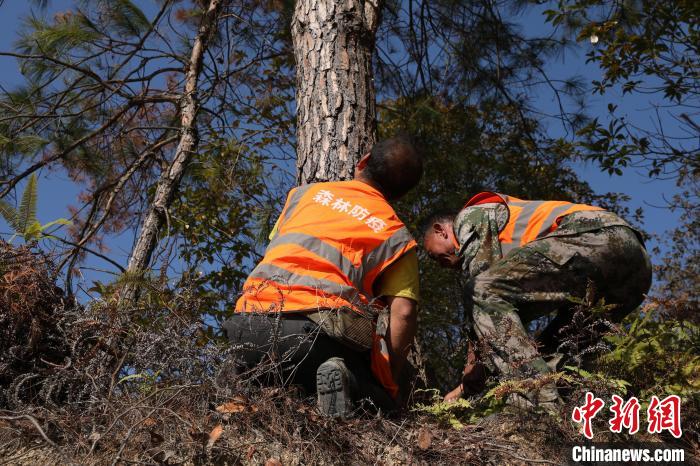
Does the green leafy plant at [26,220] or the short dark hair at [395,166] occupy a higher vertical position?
the short dark hair at [395,166]

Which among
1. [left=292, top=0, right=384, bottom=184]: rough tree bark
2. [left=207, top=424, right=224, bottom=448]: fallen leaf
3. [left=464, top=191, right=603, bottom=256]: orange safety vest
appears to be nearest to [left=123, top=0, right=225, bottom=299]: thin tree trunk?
[left=292, top=0, right=384, bottom=184]: rough tree bark

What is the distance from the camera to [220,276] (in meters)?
6.35

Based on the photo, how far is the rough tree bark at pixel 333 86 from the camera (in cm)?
402

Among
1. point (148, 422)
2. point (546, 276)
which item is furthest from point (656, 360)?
point (148, 422)

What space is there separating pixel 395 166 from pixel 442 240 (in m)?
0.50

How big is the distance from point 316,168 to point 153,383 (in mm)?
1721

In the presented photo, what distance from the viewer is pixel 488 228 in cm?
332

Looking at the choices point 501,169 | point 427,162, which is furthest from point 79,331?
point 501,169

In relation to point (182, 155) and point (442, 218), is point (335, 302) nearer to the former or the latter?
point (442, 218)

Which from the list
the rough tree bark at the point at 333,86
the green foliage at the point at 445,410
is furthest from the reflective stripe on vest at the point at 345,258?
Answer: the rough tree bark at the point at 333,86

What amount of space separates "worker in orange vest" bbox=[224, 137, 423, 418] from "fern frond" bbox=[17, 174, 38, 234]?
1327 millimetres

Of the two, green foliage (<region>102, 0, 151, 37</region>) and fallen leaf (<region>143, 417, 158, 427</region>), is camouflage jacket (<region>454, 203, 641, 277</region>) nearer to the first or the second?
fallen leaf (<region>143, 417, 158, 427</region>)

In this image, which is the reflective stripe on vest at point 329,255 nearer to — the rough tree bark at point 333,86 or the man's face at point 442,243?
the man's face at point 442,243

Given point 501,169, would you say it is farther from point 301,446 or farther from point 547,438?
point 301,446
